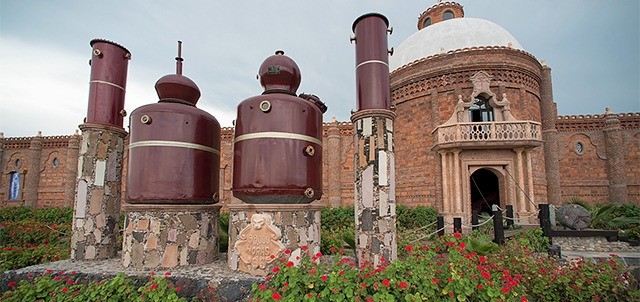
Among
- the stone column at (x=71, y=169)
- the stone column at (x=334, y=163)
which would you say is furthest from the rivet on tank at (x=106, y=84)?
the stone column at (x=71, y=169)

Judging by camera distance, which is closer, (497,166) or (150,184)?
(150,184)

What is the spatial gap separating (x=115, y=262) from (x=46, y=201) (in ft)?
61.8

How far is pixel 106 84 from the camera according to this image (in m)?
6.32

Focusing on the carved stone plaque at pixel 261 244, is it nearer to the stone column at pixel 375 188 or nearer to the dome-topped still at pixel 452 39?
the stone column at pixel 375 188

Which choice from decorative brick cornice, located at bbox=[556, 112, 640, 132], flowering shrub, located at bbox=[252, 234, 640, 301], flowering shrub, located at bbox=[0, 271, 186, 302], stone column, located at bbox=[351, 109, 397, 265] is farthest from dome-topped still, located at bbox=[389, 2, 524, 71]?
flowering shrub, located at bbox=[0, 271, 186, 302]

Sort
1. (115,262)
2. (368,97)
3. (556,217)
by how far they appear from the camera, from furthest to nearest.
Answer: (556,217), (115,262), (368,97)

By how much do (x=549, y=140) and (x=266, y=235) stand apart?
14738 mm

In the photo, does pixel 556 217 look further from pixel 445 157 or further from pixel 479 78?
pixel 479 78

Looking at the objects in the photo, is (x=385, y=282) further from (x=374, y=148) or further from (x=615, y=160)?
(x=615, y=160)

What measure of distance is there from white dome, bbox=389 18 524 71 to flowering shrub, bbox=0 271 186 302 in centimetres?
1391

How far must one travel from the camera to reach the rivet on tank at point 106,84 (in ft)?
20.5

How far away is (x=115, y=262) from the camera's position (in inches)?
226

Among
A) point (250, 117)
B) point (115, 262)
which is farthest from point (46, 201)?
point (250, 117)

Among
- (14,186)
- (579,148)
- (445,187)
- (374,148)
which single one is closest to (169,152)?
(374,148)
